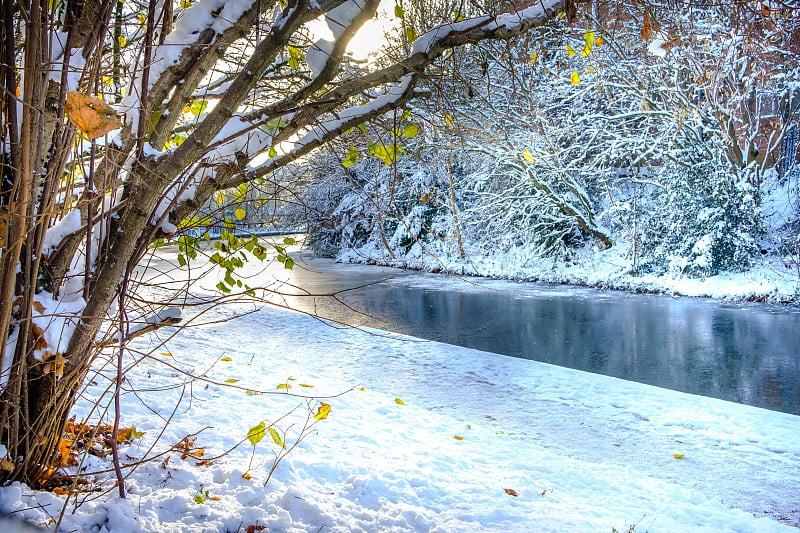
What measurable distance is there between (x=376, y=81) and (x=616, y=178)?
708 inches

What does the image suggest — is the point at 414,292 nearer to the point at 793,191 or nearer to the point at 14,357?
the point at 793,191

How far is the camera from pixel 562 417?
5570 mm

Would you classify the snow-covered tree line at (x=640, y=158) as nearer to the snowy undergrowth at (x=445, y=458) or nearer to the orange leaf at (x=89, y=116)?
the snowy undergrowth at (x=445, y=458)

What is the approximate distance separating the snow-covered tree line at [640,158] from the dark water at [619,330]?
2101 mm

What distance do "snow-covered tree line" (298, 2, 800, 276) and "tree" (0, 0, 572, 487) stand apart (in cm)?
957

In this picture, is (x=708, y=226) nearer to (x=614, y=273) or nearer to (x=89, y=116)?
(x=614, y=273)

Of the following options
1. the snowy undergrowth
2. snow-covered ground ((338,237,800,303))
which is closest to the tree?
the snowy undergrowth

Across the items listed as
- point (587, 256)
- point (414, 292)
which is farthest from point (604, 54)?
point (414, 292)

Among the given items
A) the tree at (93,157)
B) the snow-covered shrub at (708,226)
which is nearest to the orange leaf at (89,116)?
the tree at (93,157)

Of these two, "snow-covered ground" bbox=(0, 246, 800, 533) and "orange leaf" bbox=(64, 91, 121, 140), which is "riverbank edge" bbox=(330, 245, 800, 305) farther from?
"orange leaf" bbox=(64, 91, 121, 140)

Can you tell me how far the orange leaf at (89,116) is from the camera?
5.95ft

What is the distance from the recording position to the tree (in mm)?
2254

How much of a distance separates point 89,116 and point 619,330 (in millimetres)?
9941

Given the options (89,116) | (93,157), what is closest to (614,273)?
(93,157)
